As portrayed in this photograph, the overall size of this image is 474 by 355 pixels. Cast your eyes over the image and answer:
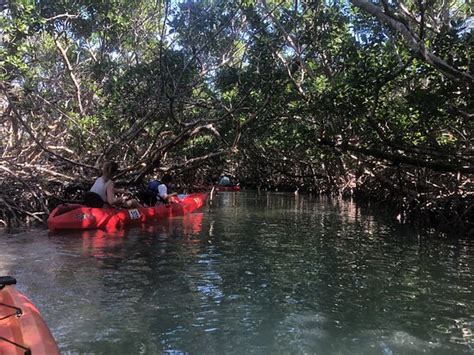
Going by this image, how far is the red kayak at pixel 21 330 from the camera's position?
2523 millimetres

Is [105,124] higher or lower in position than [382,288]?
higher

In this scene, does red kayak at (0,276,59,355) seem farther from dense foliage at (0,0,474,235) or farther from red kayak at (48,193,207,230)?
red kayak at (48,193,207,230)

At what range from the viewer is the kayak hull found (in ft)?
8.29

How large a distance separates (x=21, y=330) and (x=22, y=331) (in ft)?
0.05

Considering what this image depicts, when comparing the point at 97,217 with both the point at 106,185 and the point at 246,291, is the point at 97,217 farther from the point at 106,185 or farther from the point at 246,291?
the point at 246,291

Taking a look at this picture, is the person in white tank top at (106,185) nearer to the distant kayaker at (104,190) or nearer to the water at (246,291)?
A: the distant kayaker at (104,190)

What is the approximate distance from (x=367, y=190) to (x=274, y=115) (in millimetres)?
8339

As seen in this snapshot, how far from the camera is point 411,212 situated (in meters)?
12.7

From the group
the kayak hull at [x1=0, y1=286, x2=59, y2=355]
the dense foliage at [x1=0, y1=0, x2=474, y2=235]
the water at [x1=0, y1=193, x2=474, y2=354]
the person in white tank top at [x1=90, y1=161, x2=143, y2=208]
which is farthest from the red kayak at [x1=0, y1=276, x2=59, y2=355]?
the person in white tank top at [x1=90, y1=161, x2=143, y2=208]

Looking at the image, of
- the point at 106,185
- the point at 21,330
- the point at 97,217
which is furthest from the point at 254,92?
the point at 21,330

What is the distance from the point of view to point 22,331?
108 inches

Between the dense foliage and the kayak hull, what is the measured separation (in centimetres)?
567

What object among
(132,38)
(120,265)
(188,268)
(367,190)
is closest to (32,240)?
(120,265)

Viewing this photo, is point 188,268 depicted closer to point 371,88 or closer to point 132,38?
point 371,88
